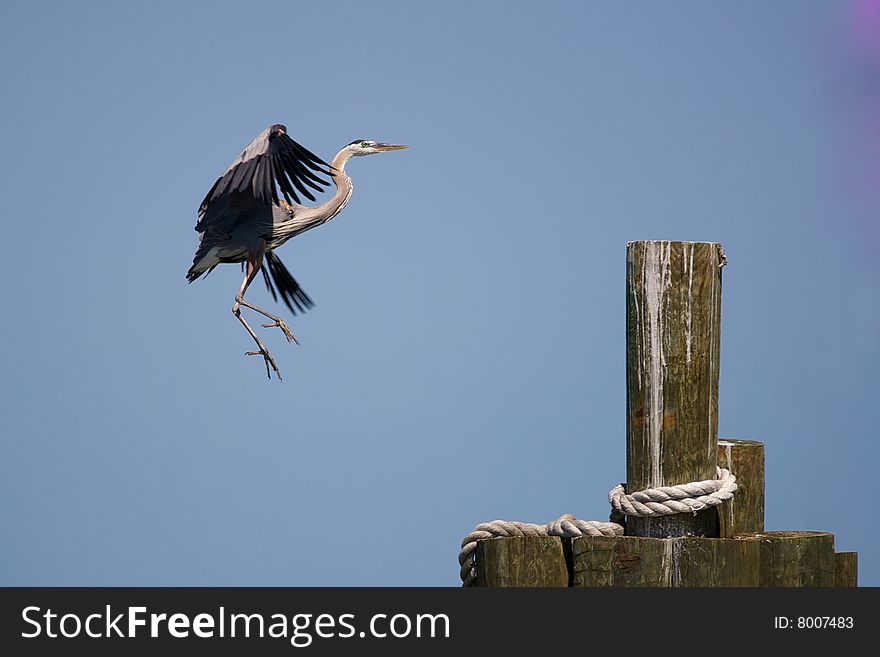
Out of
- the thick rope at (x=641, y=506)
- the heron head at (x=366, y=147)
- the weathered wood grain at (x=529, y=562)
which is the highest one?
the heron head at (x=366, y=147)

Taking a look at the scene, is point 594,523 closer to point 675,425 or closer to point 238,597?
point 675,425

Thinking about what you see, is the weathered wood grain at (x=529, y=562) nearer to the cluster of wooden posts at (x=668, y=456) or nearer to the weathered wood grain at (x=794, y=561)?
the cluster of wooden posts at (x=668, y=456)

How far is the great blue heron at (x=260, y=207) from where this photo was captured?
800 centimetres

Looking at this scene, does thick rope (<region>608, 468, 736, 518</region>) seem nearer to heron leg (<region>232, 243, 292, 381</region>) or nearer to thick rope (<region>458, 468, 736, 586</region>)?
thick rope (<region>458, 468, 736, 586</region>)

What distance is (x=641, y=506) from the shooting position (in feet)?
19.2

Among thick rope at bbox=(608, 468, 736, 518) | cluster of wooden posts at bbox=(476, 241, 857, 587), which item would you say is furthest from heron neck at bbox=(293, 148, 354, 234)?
thick rope at bbox=(608, 468, 736, 518)

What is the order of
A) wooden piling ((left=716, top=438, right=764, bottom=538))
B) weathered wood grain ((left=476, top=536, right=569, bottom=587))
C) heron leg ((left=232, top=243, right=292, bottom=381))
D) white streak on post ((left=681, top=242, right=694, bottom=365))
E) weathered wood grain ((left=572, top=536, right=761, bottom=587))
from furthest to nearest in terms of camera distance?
heron leg ((left=232, top=243, right=292, bottom=381)) < wooden piling ((left=716, top=438, right=764, bottom=538)) < white streak on post ((left=681, top=242, right=694, bottom=365)) < weathered wood grain ((left=476, top=536, right=569, bottom=587)) < weathered wood grain ((left=572, top=536, right=761, bottom=587))

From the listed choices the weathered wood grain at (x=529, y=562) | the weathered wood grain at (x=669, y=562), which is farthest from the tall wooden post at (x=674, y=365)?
the weathered wood grain at (x=529, y=562)

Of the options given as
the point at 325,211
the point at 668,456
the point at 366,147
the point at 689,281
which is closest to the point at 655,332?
the point at 689,281

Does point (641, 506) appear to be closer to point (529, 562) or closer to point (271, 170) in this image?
point (529, 562)

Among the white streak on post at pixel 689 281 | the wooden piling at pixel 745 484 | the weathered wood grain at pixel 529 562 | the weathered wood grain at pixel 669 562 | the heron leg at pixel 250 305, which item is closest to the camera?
the weathered wood grain at pixel 669 562

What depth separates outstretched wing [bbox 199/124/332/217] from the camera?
7973mm

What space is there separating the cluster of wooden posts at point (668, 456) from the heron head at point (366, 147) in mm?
3284

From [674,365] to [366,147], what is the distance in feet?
12.3
